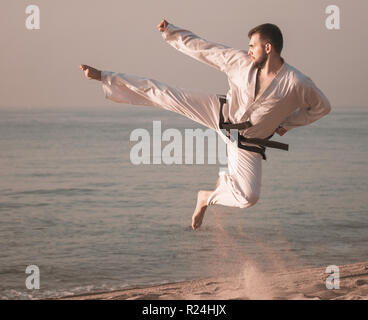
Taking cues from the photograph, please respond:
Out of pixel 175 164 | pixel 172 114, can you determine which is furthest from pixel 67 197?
pixel 172 114

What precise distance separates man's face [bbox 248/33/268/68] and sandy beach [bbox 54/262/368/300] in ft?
7.01

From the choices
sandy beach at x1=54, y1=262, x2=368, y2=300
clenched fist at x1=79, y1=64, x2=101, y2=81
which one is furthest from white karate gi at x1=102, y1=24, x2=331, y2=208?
sandy beach at x1=54, y1=262, x2=368, y2=300

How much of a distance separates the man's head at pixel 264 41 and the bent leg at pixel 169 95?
0.52 meters

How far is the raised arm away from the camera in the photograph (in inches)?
168

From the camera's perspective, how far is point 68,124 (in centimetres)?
2055

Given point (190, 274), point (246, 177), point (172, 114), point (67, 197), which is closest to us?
point (246, 177)

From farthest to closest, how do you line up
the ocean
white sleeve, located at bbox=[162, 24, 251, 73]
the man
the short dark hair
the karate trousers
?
the ocean
the karate trousers
white sleeve, located at bbox=[162, 24, 251, 73]
the man
the short dark hair

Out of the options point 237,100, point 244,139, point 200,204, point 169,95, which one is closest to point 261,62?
point 237,100

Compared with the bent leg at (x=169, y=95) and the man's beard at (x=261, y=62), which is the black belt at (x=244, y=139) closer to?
the bent leg at (x=169, y=95)

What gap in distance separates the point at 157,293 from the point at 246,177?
1.84m

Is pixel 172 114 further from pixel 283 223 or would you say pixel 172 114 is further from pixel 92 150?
pixel 283 223

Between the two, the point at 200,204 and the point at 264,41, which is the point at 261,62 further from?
the point at 200,204

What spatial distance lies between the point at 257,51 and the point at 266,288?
252 cm

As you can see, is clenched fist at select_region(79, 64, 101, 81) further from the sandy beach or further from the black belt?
the sandy beach
